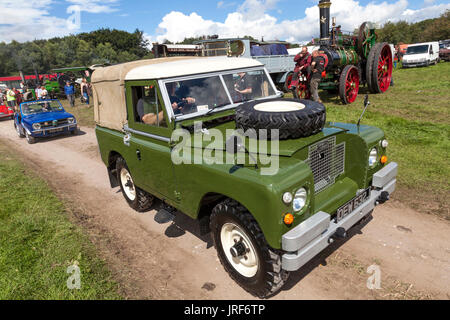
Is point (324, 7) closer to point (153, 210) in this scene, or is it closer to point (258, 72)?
point (258, 72)

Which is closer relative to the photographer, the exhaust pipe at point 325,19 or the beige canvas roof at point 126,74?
the beige canvas roof at point 126,74

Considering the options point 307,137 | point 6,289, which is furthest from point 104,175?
point 307,137

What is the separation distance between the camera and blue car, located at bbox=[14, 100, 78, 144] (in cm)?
1197

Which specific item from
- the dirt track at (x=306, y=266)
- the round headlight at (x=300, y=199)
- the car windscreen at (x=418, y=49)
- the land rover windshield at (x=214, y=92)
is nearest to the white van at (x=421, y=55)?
the car windscreen at (x=418, y=49)

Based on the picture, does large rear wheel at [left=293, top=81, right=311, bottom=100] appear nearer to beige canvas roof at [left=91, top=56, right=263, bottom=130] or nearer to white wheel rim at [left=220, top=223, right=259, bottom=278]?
beige canvas roof at [left=91, top=56, right=263, bottom=130]

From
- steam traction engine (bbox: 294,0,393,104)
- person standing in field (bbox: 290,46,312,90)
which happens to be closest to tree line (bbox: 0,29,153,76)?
steam traction engine (bbox: 294,0,393,104)

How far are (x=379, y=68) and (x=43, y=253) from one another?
14001 mm

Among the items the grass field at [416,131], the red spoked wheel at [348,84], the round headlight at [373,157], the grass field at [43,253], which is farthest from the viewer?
the red spoked wheel at [348,84]

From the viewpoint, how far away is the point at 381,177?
3.75 m

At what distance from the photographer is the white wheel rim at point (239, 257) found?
326 centimetres

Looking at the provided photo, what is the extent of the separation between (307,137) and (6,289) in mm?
4013

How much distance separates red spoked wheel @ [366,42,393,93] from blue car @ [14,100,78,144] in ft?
41.1

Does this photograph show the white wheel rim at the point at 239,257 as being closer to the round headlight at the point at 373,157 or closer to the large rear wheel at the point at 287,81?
the round headlight at the point at 373,157

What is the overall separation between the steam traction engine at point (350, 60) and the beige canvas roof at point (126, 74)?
762 centimetres
